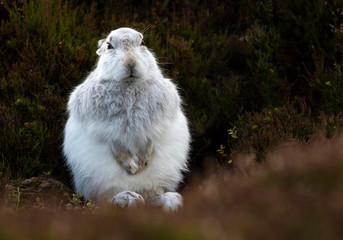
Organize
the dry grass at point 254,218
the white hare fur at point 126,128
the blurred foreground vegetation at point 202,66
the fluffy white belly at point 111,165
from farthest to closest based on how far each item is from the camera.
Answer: the blurred foreground vegetation at point 202,66 < the fluffy white belly at point 111,165 < the white hare fur at point 126,128 < the dry grass at point 254,218

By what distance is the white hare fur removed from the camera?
4086mm

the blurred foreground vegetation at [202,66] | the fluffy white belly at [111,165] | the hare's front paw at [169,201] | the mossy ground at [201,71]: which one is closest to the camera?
the hare's front paw at [169,201]

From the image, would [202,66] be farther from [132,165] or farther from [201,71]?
[132,165]

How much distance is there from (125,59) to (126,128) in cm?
55

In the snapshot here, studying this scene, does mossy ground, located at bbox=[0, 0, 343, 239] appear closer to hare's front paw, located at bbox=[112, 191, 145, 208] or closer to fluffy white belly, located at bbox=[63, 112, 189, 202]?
fluffy white belly, located at bbox=[63, 112, 189, 202]

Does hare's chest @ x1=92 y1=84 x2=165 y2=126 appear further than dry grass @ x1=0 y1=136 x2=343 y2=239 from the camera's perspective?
Yes

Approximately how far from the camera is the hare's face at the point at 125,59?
13.0ft

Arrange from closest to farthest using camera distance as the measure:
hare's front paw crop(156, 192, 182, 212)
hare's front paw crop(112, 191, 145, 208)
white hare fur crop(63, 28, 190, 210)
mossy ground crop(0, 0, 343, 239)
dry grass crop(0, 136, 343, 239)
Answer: dry grass crop(0, 136, 343, 239), hare's front paw crop(112, 191, 145, 208), hare's front paw crop(156, 192, 182, 212), white hare fur crop(63, 28, 190, 210), mossy ground crop(0, 0, 343, 239)

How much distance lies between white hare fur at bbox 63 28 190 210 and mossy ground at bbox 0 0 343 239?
330 mm

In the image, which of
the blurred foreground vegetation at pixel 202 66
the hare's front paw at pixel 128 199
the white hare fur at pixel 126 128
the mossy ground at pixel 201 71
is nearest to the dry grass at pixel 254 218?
the hare's front paw at pixel 128 199

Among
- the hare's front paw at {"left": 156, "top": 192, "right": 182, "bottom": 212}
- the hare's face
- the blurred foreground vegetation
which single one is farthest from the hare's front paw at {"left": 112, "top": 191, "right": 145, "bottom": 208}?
the blurred foreground vegetation

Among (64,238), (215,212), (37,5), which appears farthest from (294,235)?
(37,5)

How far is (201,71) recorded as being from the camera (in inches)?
243

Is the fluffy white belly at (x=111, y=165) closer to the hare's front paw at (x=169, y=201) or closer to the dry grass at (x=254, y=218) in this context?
the hare's front paw at (x=169, y=201)
